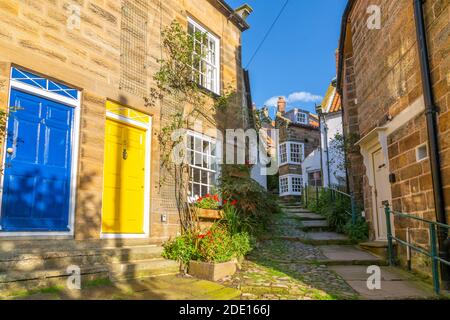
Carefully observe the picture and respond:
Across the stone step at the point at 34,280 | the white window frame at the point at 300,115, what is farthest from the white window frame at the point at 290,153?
the stone step at the point at 34,280

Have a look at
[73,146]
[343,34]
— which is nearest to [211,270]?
[73,146]

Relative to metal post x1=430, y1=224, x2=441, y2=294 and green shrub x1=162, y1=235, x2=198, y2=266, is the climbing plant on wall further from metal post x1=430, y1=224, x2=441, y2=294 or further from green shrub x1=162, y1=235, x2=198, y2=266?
metal post x1=430, y1=224, x2=441, y2=294

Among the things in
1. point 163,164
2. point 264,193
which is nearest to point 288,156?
point 264,193

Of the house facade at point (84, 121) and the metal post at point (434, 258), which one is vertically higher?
the house facade at point (84, 121)

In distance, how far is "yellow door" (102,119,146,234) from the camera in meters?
6.00

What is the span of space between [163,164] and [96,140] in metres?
1.59

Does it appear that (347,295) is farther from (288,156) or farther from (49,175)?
(288,156)

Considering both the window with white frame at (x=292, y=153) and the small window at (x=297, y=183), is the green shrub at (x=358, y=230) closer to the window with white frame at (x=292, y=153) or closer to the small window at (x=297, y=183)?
the small window at (x=297, y=183)

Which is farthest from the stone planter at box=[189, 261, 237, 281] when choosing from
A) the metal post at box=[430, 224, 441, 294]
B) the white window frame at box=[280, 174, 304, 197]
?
the white window frame at box=[280, 174, 304, 197]

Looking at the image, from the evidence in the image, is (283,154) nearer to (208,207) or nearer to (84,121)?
(208,207)

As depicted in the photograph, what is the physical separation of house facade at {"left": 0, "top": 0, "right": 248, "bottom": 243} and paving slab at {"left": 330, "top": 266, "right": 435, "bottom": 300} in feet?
10.9

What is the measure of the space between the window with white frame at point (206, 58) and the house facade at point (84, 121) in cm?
97

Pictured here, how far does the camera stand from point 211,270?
18.0ft

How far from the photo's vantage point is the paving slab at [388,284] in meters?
4.82
